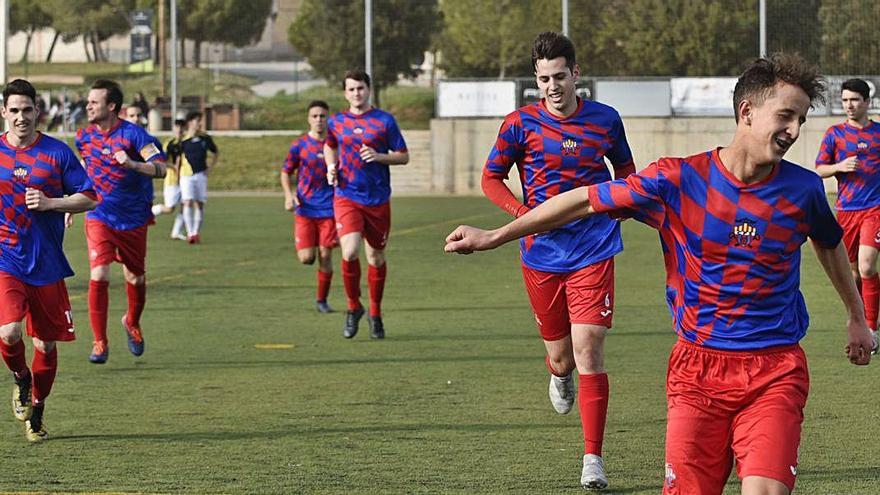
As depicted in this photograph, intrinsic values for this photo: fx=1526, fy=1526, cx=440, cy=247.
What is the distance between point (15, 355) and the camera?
27.8 ft

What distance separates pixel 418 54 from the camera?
4766cm

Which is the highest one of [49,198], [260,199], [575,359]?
[49,198]

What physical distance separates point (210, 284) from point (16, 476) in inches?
390

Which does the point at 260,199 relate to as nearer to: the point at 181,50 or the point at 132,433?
the point at 181,50

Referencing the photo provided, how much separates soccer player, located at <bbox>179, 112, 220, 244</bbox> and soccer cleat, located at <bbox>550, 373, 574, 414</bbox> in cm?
1561

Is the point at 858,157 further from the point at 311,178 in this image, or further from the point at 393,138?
the point at 311,178

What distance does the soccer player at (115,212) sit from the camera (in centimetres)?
1136

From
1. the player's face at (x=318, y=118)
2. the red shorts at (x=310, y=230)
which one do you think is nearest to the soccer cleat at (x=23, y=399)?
the red shorts at (x=310, y=230)

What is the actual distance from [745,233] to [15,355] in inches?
191

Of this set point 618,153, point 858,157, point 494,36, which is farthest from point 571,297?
point 494,36

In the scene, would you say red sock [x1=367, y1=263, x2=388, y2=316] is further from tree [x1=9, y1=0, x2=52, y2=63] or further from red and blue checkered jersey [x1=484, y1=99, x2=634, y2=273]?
tree [x1=9, y1=0, x2=52, y2=63]

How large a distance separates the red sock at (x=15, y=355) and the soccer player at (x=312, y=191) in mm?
6692

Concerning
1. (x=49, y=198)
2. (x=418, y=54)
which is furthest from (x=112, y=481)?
(x=418, y=54)

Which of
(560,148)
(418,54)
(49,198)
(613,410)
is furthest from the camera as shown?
(418,54)
